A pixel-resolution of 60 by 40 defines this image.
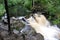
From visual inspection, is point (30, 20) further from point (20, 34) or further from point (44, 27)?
point (20, 34)

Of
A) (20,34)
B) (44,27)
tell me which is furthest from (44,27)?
(20,34)

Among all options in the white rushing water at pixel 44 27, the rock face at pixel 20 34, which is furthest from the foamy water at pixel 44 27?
the rock face at pixel 20 34

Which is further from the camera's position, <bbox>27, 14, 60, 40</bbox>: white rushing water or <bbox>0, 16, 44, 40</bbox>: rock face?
<bbox>27, 14, 60, 40</bbox>: white rushing water

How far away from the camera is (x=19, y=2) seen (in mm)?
12367

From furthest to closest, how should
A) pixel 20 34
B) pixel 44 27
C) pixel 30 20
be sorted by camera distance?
pixel 30 20 → pixel 44 27 → pixel 20 34

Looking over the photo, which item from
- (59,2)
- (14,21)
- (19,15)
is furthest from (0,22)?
(59,2)

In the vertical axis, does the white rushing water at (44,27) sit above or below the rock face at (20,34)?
below

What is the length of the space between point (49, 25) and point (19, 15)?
218 centimetres

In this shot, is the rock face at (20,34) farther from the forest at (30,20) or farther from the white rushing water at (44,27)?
the white rushing water at (44,27)

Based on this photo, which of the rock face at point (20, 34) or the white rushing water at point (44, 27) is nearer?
the rock face at point (20, 34)

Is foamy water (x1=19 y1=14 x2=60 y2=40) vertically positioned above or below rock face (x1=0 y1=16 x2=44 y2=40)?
below

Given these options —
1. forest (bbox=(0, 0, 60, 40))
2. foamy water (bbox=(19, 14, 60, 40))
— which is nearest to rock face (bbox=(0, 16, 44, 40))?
forest (bbox=(0, 0, 60, 40))

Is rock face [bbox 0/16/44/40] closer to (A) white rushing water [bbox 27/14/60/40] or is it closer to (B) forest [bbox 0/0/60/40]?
(B) forest [bbox 0/0/60/40]

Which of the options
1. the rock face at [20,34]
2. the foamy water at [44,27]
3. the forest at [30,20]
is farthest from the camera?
the foamy water at [44,27]
